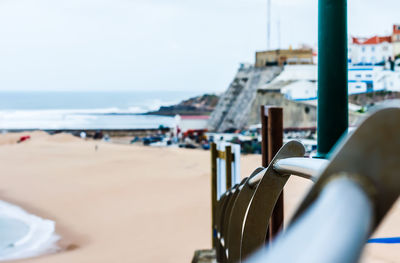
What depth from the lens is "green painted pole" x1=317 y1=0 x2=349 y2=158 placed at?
2.60 m

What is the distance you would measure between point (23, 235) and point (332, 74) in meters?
6.89

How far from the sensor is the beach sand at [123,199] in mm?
7013

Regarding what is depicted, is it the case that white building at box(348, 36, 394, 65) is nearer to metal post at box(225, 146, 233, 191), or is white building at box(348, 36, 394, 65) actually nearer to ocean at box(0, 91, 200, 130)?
ocean at box(0, 91, 200, 130)

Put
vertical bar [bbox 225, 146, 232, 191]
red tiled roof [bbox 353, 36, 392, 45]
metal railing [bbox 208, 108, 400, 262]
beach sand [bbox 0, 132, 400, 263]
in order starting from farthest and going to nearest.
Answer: red tiled roof [bbox 353, 36, 392, 45] → beach sand [bbox 0, 132, 400, 263] → vertical bar [bbox 225, 146, 232, 191] → metal railing [bbox 208, 108, 400, 262]

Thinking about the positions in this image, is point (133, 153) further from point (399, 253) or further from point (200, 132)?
point (399, 253)

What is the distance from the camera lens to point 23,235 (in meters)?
8.41

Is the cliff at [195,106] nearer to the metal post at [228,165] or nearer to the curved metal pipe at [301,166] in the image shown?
the metal post at [228,165]

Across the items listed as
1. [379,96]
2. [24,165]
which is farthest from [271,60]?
[24,165]

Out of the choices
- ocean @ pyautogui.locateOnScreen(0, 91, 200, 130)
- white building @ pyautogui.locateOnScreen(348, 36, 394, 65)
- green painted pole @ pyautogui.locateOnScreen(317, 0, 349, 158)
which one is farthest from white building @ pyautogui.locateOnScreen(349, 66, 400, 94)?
green painted pole @ pyautogui.locateOnScreen(317, 0, 349, 158)

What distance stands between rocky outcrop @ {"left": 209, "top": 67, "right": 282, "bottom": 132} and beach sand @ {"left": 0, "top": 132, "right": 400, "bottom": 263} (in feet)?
86.7

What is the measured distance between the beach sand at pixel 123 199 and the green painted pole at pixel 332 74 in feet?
1.38

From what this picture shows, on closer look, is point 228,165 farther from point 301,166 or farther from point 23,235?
point 23,235

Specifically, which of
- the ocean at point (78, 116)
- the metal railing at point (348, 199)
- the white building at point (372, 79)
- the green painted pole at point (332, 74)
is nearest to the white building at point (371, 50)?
the white building at point (372, 79)

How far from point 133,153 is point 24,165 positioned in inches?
179
